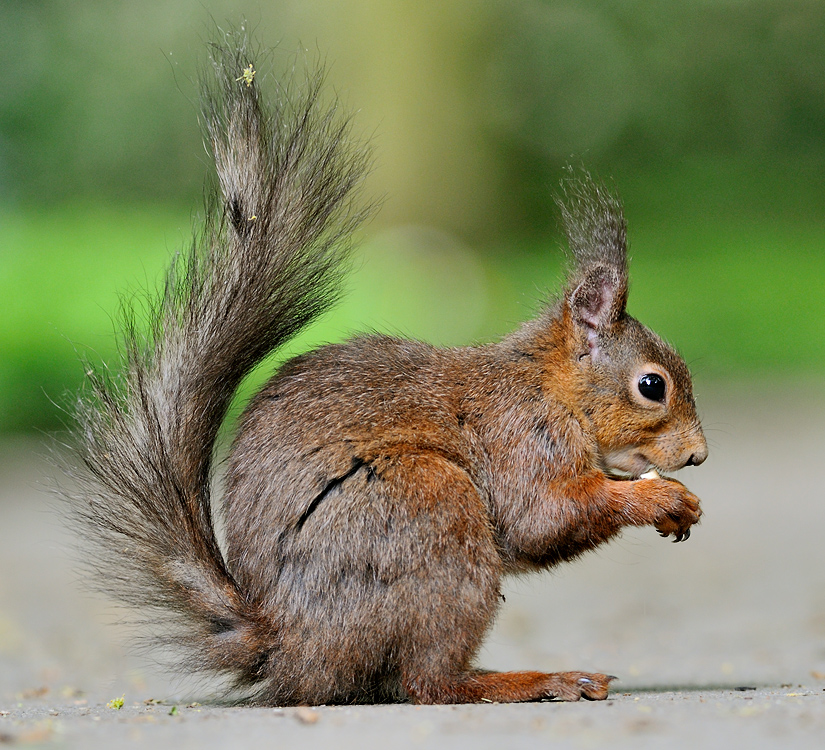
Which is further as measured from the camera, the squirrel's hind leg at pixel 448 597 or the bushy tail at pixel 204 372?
the bushy tail at pixel 204 372

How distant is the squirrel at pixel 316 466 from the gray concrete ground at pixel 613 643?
0.16 m

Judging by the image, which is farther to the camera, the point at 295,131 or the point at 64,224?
the point at 64,224

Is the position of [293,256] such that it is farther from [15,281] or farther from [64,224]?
[64,224]

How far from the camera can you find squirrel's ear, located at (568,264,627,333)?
11.6 ft

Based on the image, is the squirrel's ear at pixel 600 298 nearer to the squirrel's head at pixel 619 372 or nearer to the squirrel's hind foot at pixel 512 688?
the squirrel's head at pixel 619 372

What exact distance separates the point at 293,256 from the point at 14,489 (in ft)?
16.5

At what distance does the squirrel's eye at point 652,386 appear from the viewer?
3.46m

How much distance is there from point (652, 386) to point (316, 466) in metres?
1.08

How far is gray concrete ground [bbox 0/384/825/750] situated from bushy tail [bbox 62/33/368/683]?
1.00 ft

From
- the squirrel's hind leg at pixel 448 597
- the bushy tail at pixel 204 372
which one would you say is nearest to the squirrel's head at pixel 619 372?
the squirrel's hind leg at pixel 448 597

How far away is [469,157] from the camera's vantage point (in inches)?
513

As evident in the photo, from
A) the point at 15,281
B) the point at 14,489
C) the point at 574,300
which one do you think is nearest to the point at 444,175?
the point at 15,281

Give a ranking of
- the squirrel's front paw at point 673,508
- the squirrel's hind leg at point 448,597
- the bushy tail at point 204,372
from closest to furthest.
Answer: the squirrel's hind leg at point 448,597 → the bushy tail at point 204,372 → the squirrel's front paw at point 673,508

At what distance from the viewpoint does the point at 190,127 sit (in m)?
16.4
